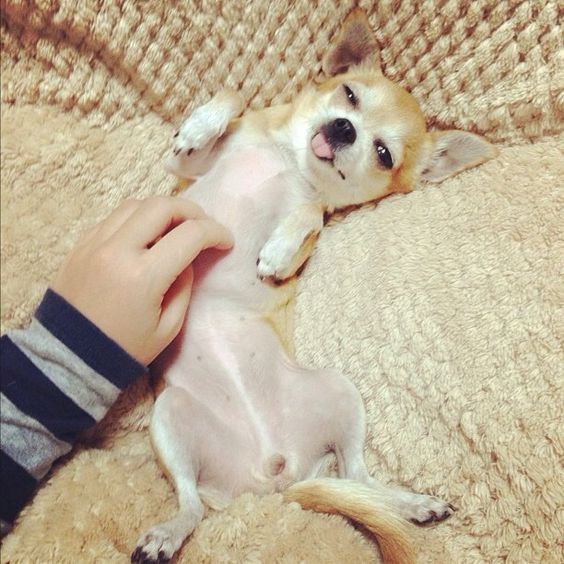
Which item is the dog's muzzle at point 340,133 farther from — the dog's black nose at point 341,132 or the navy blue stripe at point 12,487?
the navy blue stripe at point 12,487

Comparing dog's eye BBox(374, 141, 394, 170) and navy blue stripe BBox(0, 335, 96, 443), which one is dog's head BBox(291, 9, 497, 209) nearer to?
dog's eye BBox(374, 141, 394, 170)

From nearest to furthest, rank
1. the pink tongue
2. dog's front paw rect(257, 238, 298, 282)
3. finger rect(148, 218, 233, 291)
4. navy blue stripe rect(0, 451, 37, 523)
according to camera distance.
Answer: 1. navy blue stripe rect(0, 451, 37, 523)
2. finger rect(148, 218, 233, 291)
3. dog's front paw rect(257, 238, 298, 282)
4. the pink tongue

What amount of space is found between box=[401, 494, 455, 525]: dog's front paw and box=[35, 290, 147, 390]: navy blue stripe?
2.02ft

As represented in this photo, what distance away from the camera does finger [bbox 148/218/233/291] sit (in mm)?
1244

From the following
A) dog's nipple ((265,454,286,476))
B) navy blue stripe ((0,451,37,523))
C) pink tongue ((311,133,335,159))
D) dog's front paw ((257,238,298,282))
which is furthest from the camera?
pink tongue ((311,133,335,159))

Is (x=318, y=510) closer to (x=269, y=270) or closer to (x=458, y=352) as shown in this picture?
(x=458, y=352)

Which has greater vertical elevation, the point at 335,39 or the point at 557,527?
the point at 335,39

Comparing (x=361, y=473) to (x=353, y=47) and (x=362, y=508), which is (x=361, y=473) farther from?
(x=353, y=47)

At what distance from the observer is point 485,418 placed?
1.20 metres

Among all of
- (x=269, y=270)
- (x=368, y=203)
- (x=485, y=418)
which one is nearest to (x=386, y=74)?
(x=368, y=203)

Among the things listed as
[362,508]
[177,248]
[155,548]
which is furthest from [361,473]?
[177,248]

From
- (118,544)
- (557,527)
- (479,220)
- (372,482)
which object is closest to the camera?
(557,527)

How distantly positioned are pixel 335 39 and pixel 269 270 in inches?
24.7

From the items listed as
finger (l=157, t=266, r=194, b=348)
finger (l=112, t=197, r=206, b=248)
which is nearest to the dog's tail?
finger (l=157, t=266, r=194, b=348)
